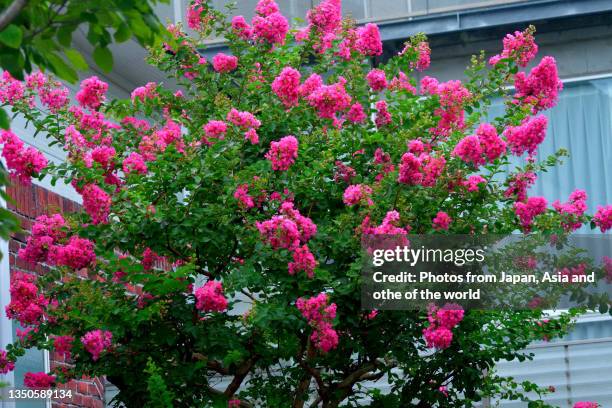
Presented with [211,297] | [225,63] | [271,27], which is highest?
[271,27]

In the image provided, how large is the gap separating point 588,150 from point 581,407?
3622mm

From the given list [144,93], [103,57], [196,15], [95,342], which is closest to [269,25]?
[196,15]

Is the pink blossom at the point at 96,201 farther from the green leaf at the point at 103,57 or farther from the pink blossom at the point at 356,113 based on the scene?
the green leaf at the point at 103,57

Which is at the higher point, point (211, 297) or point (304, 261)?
point (304, 261)

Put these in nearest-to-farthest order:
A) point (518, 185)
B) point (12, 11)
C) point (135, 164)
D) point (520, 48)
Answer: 1. point (12, 11)
2. point (135, 164)
3. point (518, 185)
4. point (520, 48)

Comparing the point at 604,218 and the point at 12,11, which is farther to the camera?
the point at 604,218

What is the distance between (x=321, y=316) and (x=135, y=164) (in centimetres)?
152

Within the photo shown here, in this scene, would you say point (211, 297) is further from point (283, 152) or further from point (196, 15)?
point (196, 15)

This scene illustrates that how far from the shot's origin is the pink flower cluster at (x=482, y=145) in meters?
6.54

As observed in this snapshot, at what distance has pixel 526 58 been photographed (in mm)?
7445

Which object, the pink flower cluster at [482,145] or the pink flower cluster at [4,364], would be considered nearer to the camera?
the pink flower cluster at [482,145]

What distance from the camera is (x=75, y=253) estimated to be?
679 centimetres

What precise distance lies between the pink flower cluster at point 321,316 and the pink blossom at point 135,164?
129 cm

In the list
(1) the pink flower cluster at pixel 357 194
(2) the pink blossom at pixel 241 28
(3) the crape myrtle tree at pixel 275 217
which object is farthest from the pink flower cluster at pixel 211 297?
(2) the pink blossom at pixel 241 28
